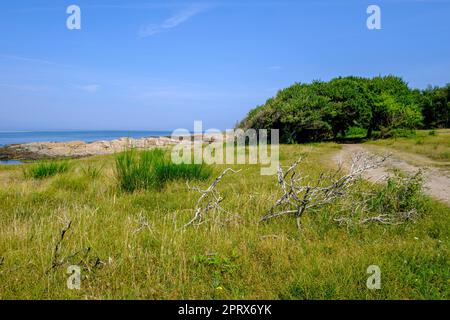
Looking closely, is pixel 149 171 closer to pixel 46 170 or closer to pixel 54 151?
pixel 46 170

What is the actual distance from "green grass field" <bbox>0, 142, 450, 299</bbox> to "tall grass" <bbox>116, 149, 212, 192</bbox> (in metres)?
1.82

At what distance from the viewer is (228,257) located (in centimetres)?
363

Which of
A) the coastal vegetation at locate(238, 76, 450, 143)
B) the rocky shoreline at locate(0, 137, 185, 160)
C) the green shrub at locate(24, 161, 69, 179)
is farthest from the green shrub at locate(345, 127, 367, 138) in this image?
the green shrub at locate(24, 161, 69, 179)

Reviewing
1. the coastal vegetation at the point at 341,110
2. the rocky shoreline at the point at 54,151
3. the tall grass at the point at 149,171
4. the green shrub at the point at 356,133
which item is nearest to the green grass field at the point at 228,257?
the tall grass at the point at 149,171

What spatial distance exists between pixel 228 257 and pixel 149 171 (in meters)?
4.40

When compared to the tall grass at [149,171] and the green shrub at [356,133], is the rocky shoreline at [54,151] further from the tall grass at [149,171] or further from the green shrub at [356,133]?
the tall grass at [149,171]

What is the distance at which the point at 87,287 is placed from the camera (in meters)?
3.08

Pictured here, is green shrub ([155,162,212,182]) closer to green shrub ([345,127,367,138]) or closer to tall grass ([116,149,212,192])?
tall grass ([116,149,212,192])

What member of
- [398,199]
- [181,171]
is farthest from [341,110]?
[398,199]

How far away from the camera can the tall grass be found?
7.23 meters

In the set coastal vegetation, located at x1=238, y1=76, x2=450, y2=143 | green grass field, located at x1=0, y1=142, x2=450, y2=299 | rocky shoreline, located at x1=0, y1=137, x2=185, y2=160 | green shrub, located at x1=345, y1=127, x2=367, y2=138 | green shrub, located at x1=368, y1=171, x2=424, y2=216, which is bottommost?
green grass field, located at x1=0, y1=142, x2=450, y2=299

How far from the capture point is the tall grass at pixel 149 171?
723 cm

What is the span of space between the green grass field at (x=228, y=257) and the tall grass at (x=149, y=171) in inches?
71.5
